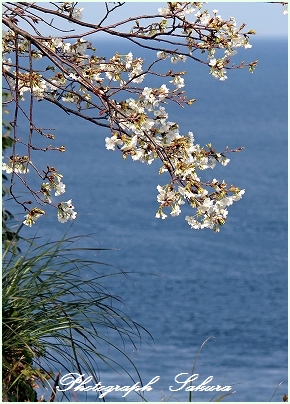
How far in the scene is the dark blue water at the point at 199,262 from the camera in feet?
50.6

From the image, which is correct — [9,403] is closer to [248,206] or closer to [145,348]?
[145,348]

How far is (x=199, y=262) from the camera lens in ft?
87.8

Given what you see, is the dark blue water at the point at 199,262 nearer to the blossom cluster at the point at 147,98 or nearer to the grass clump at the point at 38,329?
the grass clump at the point at 38,329

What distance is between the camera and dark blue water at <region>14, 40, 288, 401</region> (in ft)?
50.6

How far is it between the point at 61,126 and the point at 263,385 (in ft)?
144

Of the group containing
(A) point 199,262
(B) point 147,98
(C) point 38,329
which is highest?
(B) point 147,98

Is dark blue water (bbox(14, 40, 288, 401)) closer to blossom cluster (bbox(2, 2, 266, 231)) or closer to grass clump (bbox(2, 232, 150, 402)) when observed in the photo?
grass clump (bbox(2, 232, 150, 402))

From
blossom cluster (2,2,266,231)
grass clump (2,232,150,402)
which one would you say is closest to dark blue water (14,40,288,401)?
grass clump (2,232,150,402)

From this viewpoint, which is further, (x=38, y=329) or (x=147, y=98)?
(x=38, y=329)

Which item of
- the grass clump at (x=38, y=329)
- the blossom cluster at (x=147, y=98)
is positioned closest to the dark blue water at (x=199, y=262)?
the grass clump at (x=38, y=329)

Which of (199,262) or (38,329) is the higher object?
(199,262)

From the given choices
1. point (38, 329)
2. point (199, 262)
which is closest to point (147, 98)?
point (38, 329)

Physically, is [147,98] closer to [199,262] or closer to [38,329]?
[38,329]

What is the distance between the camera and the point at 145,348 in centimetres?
1608
